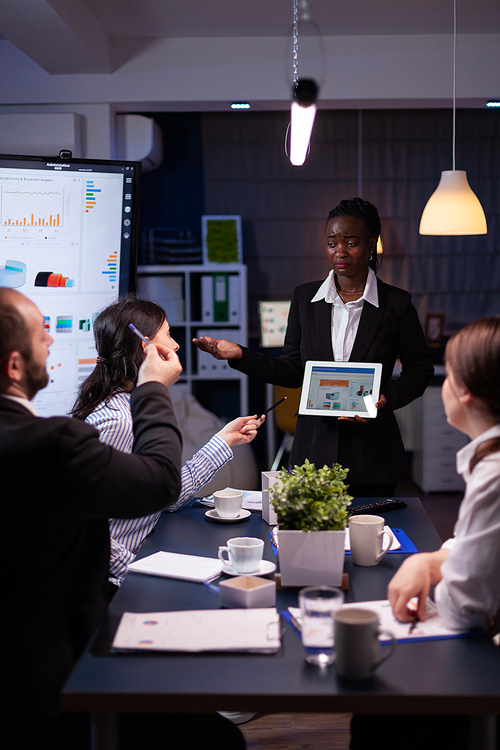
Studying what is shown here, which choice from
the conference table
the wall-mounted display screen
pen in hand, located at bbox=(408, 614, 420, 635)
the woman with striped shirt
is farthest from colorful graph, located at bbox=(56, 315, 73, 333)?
pen in hand, located at bbox=(408, 614, 420, 635)

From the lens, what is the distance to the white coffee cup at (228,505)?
5.64 feet

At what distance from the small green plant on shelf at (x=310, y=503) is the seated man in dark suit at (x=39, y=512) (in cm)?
25

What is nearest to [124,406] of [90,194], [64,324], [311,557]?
[311,557]

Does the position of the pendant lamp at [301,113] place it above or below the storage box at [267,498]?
above

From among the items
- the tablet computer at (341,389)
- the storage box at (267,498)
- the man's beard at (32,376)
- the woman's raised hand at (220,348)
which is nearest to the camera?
the man's beard at (32,376)

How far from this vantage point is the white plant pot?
1203 mm

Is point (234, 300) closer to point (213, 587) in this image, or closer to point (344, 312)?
point (344, 312)

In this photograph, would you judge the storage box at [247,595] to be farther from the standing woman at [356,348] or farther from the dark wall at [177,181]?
the dark wall at [177,181]

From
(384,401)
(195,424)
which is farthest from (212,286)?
(384,401)

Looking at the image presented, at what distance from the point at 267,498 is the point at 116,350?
569 millimetres

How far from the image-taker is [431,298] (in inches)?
219

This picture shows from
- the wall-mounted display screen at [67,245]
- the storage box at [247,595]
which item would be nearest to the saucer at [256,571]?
the storage box at [247,595]

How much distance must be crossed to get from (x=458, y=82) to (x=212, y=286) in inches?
88.0

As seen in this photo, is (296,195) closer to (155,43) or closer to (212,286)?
(212,286)
